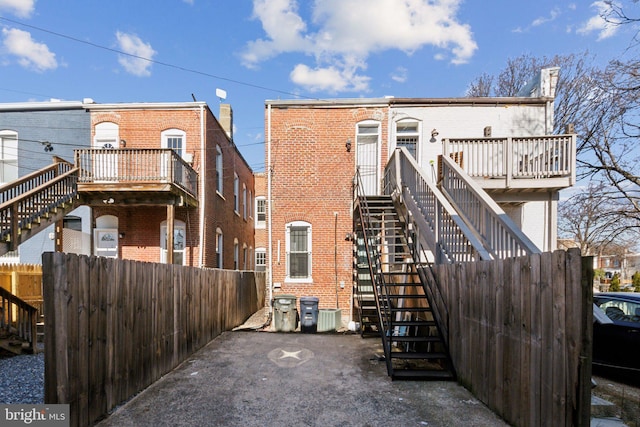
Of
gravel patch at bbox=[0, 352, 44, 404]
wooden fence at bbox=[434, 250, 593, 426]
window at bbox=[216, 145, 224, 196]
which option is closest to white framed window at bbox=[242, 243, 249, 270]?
window at bbox=[216, 145, 224, 196]

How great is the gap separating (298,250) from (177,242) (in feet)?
15.7

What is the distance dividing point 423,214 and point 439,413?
375 centimetres

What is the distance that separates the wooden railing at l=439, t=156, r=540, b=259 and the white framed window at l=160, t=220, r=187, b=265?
9.38 meters

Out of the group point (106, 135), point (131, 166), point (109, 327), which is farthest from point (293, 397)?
point (106, 135)

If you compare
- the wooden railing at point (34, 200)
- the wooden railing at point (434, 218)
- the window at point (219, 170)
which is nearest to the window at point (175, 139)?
the window at point (219, 170)

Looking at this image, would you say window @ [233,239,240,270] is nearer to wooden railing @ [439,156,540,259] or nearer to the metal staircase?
the metal staircase

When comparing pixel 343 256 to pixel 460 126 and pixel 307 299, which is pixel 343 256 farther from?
pixel 460 126

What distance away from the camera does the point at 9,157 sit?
12.2 metres

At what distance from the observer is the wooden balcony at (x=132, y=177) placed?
1017 centimetres

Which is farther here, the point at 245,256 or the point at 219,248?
the point at 245,256

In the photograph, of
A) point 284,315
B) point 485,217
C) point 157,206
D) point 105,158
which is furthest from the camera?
point 157,206

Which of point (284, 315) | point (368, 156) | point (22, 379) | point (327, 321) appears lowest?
point (327, 321)

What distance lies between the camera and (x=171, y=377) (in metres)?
4.88

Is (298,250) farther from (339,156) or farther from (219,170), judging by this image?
(219,170)
